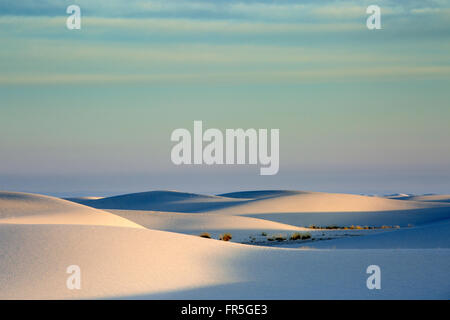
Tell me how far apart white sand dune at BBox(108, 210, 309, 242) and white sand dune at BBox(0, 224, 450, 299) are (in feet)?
47.7

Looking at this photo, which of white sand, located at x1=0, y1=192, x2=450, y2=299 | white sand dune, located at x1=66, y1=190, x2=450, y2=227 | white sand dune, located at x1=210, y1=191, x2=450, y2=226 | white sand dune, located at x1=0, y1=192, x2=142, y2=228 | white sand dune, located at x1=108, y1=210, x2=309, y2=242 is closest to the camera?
white sand, located at x1=0, y1=192, x2=450, y2=299

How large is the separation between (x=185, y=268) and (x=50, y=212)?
52.0 feet

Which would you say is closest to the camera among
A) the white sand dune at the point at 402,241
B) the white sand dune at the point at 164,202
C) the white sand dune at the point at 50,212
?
the white sand dune at the point at 402,241

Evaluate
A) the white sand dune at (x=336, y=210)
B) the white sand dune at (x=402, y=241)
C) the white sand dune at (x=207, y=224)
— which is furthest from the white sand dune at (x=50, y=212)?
the white sand dune at (x=336, y=210)

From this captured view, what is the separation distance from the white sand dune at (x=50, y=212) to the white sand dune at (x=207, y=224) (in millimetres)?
5253

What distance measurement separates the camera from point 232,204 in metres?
65.4

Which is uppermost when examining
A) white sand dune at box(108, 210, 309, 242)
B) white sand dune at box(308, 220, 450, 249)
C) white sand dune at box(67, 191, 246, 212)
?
white sand dune at box(308, 220, 450, 249)

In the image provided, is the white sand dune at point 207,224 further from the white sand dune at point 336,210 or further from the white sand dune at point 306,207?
the white sand dune at point 336,210

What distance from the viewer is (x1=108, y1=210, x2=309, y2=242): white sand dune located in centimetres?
3512

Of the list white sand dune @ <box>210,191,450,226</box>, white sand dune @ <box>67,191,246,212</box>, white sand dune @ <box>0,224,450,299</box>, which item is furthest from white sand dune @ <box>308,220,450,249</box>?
white sand dune @ <box>67,191,246,212</box>

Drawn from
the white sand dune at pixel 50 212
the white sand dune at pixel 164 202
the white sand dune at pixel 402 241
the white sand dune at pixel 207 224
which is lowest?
the white sand dune at pixel 164 202

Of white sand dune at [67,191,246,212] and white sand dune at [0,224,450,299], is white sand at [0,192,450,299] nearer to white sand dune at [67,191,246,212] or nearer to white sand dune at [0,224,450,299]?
white sand dune at [0,224,450,299]

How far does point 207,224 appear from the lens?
3797cm

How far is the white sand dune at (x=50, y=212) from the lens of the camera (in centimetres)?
2797
